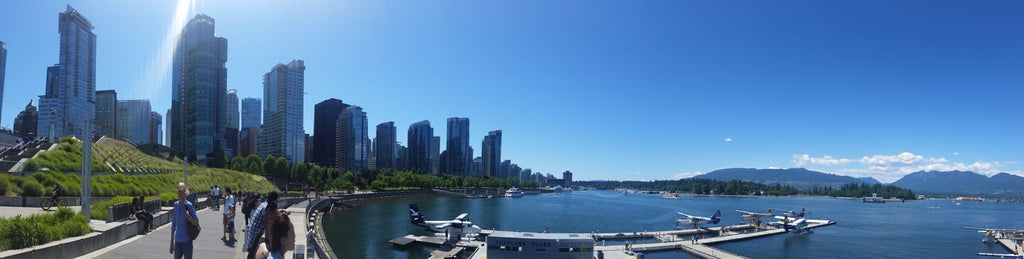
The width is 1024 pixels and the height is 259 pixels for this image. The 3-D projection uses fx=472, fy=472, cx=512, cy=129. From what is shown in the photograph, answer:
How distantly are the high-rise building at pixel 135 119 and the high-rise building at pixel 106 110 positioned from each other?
9301mm

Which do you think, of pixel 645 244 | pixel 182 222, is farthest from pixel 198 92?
pixel 182 222

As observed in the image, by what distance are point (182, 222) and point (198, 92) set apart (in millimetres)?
161026

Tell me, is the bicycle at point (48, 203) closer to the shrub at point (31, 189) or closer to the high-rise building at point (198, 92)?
the shrub at point (31, 189)

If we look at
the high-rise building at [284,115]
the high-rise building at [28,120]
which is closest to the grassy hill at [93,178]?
the high-rise building at [28,120]

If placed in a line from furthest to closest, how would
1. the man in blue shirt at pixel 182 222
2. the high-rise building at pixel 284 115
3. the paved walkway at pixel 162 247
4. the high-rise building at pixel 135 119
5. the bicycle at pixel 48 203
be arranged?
the high-rise building at pixel 135 119 → the high-rise building at pixel 284 115 → the bicycle at pixel 48 203 → the paved walkway at pixel 162 247 → the man in blue shirt at pixel 182 222

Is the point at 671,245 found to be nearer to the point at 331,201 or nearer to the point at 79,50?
the point at 331,201

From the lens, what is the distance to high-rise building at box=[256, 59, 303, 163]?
17850cm

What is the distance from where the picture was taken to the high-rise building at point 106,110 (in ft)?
550

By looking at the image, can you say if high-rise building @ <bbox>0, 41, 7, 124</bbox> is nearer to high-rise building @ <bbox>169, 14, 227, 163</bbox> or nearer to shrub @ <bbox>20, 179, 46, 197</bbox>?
high-rise building @ <bbox>169, 14, 227, 163</bbox>

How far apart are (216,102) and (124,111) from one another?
7224cm

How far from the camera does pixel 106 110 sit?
17038 centimetres

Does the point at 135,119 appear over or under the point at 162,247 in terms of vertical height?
over

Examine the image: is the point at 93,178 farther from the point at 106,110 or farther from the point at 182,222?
the point at 106,110

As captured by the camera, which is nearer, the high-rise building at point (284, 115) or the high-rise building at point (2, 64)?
the high-rise building at point (2, 64)
